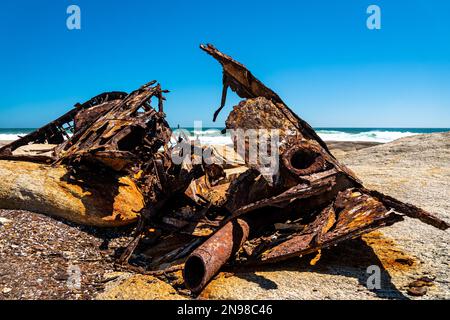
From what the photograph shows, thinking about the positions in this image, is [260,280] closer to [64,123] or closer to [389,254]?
[389,254]

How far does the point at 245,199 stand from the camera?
→ 515cm

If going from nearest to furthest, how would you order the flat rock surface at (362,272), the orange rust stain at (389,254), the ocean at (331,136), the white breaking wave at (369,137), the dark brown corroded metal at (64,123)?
the flat rock surface at (362,272)
the orange rust stain at (389,254)
the dark brown corroded metal at (64,123)
the ocean at (331,136)
the white breaking wave at (369,137)

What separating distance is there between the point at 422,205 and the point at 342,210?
3.58m

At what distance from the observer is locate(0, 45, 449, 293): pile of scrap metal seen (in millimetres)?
3930

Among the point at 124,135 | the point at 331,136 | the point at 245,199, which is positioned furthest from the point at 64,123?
the point at 331,136

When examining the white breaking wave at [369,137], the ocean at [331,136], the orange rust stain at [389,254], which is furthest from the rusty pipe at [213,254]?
the white breaking wave at [369,137]

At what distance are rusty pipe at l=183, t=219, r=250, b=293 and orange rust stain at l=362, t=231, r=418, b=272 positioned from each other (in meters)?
1.87

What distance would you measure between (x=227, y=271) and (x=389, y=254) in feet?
7.44

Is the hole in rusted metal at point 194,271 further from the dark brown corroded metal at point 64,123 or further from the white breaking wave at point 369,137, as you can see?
the white breaking wave at point 369,137

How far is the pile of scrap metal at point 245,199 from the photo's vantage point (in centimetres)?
393

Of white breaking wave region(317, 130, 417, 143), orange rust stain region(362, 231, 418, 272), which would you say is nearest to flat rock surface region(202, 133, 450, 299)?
orange rust stain region(362, 231, 418, 272)

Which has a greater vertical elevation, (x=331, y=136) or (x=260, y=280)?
(x=331, y=136)

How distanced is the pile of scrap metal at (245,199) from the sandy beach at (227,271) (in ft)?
1.07
